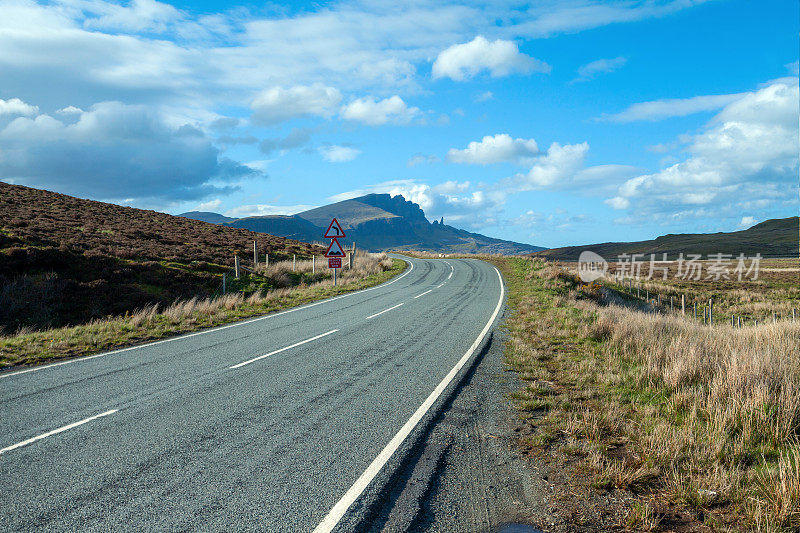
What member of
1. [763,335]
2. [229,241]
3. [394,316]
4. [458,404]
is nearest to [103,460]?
[458,404]

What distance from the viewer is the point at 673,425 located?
495 cm

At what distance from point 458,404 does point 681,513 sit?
113 inches

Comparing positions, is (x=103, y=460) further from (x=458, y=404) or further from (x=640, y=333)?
(x=640, y=333)

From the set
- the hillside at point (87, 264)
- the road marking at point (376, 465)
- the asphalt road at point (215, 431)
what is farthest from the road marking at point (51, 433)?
the hillside at point (87, 264)

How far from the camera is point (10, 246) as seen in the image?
18.5 metres

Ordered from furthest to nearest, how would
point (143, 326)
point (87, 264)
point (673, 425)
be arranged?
point (87, 264) < point (143, 326) < point (673, 425)

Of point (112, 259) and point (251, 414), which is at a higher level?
point (112, 259)

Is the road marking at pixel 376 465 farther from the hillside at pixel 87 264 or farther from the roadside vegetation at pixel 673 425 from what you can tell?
the hillside at pixel 87 264

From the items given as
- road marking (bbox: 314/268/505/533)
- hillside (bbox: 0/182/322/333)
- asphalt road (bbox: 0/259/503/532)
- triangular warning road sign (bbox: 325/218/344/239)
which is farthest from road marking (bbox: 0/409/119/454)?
triangular warning road sign (bbox: 325/218/344/239)

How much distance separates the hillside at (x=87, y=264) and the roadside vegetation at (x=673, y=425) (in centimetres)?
1455

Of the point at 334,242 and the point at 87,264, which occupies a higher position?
the point at 334,242

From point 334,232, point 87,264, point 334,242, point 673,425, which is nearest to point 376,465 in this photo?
point 673,425

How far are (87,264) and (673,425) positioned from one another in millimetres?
21712

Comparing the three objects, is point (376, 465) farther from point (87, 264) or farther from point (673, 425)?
point (87, 264)
